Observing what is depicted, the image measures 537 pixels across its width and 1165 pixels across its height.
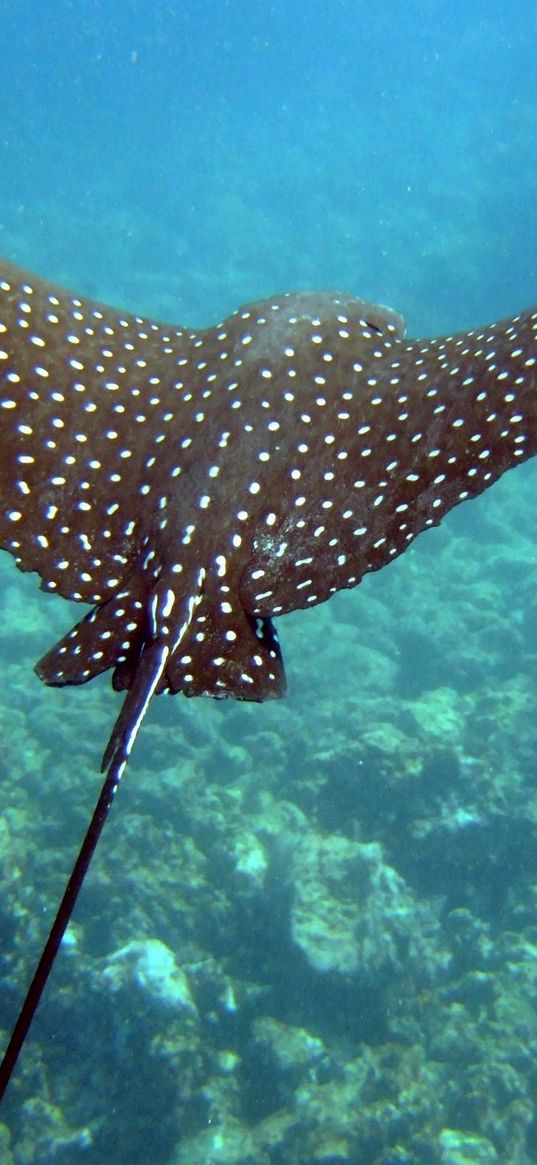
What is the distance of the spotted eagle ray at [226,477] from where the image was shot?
4184 mm

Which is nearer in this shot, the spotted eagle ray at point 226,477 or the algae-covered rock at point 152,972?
the spotted eagle ray at point 226,477

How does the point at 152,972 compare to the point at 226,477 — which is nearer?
the point at 226,477

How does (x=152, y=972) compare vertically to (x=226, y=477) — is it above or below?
below

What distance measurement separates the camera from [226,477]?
439cm

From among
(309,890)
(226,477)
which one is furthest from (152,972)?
(226,477)

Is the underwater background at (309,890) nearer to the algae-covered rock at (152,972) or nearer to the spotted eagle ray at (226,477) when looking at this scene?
the algae-covered rock at (152,972)

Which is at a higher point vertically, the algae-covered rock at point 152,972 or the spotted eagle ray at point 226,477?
the spotted eagle ray at point 226,477

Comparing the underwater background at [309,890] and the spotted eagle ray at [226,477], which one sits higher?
the spotted eagle ray at [226,477]

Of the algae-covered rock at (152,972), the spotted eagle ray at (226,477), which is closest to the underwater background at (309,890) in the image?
the algae-covered rock at (152,972)

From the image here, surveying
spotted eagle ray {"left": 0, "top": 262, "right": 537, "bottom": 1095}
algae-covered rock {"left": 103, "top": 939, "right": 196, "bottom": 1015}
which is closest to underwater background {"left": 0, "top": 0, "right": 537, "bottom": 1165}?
algae-covered rock {"left": 103, "top": 939, "right": 196, "bottom": 1015}

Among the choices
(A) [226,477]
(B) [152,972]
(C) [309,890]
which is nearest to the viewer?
(A) [226,477]

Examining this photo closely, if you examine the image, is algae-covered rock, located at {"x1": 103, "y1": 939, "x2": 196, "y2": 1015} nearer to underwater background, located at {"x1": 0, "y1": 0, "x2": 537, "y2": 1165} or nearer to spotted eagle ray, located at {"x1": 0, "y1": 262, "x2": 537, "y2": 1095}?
underwater background, located at {"x1": 0, "y1": 0, "x2": 537, "y2": 1165}

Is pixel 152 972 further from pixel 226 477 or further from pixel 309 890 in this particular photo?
pixel 226 477

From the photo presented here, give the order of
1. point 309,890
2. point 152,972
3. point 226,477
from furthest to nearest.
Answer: point 309,890 → point 152,972 → point 226,477
